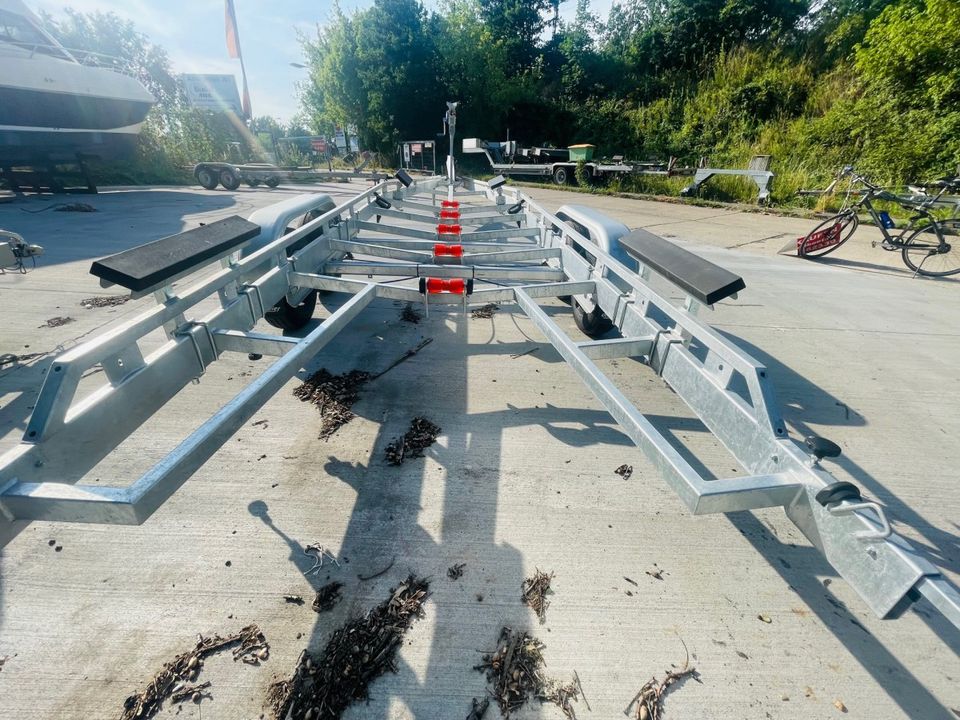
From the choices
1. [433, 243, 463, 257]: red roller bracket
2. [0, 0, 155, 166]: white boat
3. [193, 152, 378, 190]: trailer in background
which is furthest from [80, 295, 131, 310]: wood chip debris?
[193, 152, 378, 190]: trailer in background

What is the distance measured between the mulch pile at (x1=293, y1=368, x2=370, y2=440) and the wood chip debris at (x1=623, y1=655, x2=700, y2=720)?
1906 millimetres

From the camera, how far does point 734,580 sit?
5.75ft

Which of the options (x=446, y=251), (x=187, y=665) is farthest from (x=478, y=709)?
(x=446, y=251)

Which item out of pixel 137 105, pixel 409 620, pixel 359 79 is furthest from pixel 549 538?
pixel 359 79

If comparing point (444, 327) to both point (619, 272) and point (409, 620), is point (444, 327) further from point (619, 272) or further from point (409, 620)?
point (409, 620)

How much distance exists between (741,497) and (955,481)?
213cm

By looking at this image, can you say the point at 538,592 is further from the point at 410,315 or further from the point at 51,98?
the point at 51,98

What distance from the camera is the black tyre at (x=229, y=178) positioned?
13.7 meters

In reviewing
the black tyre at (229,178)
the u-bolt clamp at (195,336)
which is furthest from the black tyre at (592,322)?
the black tyre at (229,178)

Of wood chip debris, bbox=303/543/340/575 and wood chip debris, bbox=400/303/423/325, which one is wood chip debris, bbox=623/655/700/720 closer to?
wood chip debris, bbox=303/543/340/575

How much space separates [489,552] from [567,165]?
17530 mm

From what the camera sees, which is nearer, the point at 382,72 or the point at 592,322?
the point at 592,322

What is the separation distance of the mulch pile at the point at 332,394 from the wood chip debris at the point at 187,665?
3.66ft

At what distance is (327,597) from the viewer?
1.62 m
